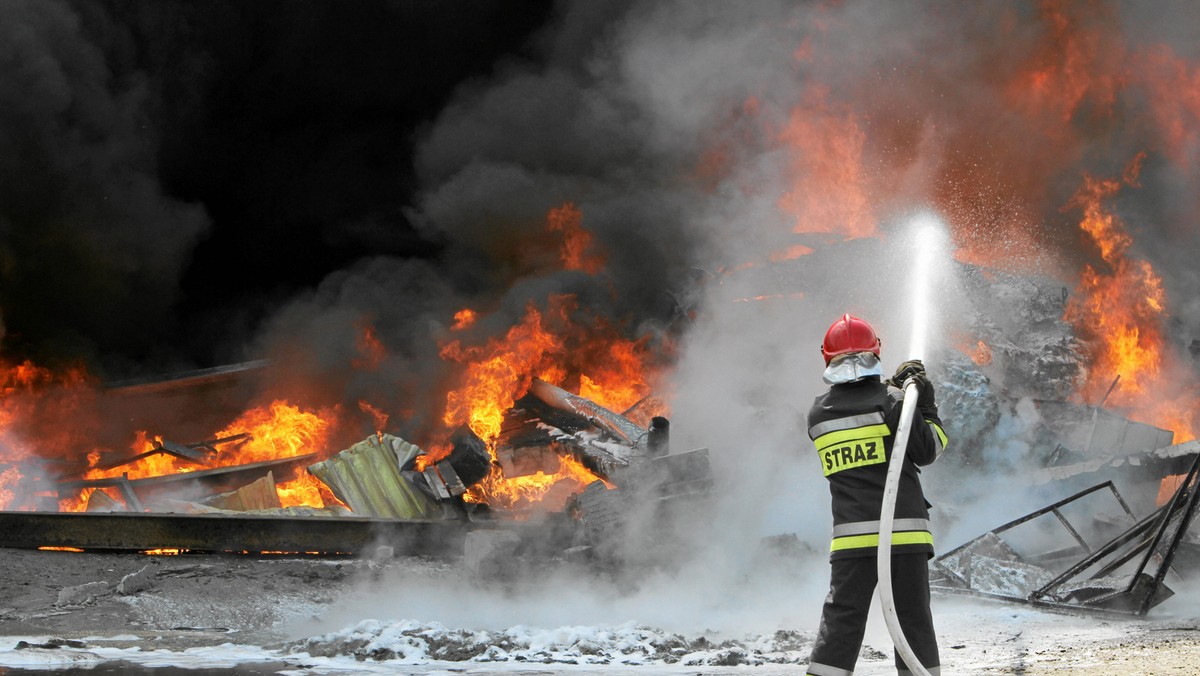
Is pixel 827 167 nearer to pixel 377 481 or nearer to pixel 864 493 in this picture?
pixel 377 481

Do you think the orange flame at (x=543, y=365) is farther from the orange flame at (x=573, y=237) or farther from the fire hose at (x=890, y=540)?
the fire hose at (x=890, y=540)

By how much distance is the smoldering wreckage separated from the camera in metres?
7.20

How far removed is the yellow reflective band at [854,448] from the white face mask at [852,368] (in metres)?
0.20

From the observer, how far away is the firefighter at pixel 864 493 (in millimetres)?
3627

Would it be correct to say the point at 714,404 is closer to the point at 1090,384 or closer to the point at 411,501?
the point at 411,501

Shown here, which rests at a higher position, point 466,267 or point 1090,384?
point 466,267

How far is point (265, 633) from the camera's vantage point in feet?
19.3

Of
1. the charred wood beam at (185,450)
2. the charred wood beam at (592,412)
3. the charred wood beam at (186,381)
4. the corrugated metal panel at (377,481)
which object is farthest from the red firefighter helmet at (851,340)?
the charred wood beam at (186,381)

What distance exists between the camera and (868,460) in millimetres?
3799

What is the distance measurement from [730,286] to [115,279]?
23.7 ft

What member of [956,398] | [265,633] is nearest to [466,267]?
[956,398]

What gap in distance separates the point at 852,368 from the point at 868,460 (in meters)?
0.36

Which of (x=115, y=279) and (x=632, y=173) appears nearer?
(x=115, y=279)

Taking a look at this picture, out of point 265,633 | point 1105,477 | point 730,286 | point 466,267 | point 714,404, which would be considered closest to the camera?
point 265,633
